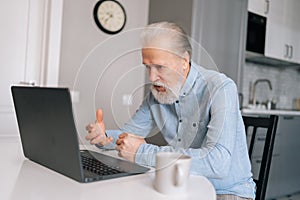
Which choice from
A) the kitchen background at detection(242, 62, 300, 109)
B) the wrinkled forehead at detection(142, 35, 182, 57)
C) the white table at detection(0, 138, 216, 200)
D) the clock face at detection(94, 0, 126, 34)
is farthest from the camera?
the kitchen background at detection(242, 62, 300, 109)

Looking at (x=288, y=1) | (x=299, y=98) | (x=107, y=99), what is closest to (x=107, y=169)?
(x=107, y=99)

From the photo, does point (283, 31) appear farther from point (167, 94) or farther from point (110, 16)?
point (167, 94)

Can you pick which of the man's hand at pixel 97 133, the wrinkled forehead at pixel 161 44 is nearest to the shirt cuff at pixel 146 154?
the man's hand at pixel 97 133

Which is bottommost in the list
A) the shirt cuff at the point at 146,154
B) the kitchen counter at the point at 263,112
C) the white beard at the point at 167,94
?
the shirt cuff at the point at 146,154

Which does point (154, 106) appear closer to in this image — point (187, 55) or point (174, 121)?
point (174, 121)

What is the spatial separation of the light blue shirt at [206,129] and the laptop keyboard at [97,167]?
104 mm

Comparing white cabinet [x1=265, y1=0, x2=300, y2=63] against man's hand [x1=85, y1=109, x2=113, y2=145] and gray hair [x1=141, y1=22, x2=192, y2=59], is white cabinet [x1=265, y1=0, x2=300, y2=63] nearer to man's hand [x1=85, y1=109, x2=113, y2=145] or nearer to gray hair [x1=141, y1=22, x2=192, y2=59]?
gray hair [x1=141, y1=22, x2=192, y2=59]

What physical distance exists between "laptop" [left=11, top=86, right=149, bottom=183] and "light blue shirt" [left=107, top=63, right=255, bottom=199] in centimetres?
12

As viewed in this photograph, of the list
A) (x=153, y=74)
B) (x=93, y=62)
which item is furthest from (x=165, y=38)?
(x=93, y=62)

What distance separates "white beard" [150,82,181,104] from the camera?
1.18 metres

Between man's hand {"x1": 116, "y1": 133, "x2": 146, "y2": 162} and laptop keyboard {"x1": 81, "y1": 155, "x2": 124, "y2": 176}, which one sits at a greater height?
man's hand {"x1": 116, "y1": 133, "x2": 146, "y2": 162}

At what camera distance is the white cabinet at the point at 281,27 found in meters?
3.20

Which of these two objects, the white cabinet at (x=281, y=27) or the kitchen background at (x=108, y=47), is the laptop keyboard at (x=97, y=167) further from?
the white cabinet at (x=281, y=27)

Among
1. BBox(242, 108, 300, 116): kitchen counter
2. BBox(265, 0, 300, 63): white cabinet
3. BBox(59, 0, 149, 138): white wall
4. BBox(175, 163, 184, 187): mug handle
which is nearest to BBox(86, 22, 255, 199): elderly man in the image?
BBox(175, 163, 184, 187): mug handle
